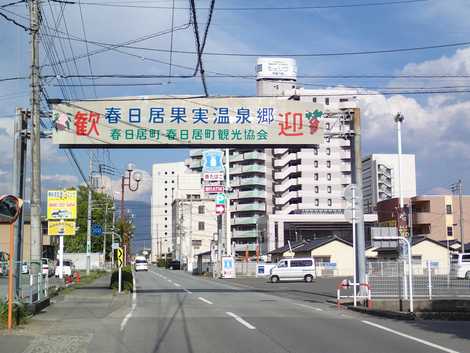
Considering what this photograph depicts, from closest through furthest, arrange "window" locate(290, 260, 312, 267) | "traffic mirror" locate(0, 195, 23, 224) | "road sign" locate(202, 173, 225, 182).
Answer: "traffic mirror" locate(0, 195, 23, 224) → "window" locate(290, 260, 312, 267) → "road sign" locate(202, 173, 225, 182)

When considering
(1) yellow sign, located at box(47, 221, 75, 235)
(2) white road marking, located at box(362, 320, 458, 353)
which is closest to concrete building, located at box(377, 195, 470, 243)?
(1) yellow sign, located at box(47, 221, 75, 235)

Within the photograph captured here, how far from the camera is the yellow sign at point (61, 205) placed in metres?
35.4

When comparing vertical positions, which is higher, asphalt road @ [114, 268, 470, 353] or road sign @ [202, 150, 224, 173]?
road sign @ [202, 150, 224, 173]

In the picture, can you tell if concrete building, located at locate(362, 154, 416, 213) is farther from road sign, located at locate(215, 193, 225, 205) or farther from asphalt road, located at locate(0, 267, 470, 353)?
asphalt road, located at locate(0, 267, 470, 353)

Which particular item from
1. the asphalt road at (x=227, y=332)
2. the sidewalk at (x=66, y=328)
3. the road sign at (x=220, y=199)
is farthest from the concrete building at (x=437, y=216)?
the asphalt road at (x=227, y=332)

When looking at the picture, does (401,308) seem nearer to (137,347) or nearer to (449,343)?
(449,343)

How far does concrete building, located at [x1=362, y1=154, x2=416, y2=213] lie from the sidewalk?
98.3 m

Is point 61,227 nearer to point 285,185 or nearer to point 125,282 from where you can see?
point 125,282

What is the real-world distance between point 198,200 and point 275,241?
46.9 meters

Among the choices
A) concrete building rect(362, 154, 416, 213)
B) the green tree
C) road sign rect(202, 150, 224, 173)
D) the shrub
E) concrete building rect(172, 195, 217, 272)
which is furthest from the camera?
concrete building rect(172, 195, 217, 272)

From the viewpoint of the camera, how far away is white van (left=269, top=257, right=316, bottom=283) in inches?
1964

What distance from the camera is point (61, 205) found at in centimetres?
3572

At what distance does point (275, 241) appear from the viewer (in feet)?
311

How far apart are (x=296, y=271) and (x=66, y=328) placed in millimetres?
36552
